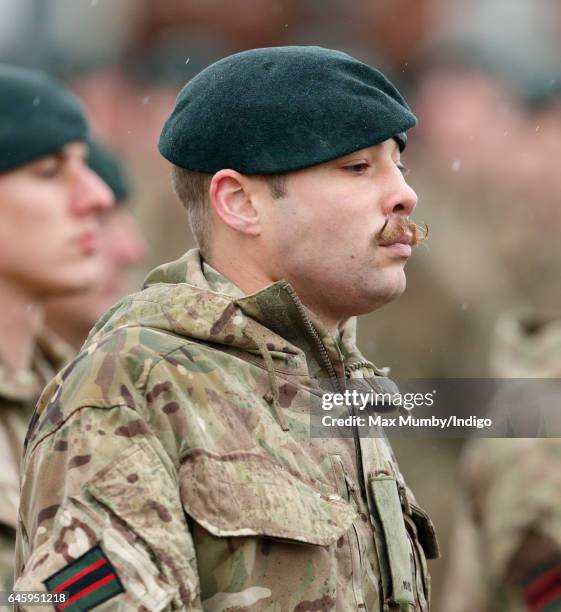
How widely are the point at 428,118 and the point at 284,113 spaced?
6.16 m

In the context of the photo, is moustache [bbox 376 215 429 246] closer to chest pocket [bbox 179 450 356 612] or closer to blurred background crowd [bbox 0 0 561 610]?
chest pocket [bbox 179 450 356 612]

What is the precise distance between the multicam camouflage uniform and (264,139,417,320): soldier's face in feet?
5.66

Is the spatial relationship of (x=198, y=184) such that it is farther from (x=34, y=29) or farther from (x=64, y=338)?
(x=34, y=29)

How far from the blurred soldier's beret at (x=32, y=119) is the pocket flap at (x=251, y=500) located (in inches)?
115

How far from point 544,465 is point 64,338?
10.4 feet

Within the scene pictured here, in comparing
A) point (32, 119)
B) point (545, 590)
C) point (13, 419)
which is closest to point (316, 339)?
point (545, 590)

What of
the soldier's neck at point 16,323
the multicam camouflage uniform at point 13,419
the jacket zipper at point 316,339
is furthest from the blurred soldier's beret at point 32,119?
the jacket zipper at point 316,339

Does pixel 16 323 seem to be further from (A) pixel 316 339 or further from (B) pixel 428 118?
(B) pixel 428 118

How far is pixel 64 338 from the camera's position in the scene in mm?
7695

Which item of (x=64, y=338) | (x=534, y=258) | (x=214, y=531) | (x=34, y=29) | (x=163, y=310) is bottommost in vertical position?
(x=214, y=531)

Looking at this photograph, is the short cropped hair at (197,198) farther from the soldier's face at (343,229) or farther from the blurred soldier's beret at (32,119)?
the blurred soldier's beret at (32,119)

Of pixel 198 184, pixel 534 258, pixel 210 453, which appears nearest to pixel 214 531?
pixel 210 453

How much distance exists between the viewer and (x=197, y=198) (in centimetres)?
350

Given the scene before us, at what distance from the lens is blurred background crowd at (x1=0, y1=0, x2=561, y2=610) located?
832cm
